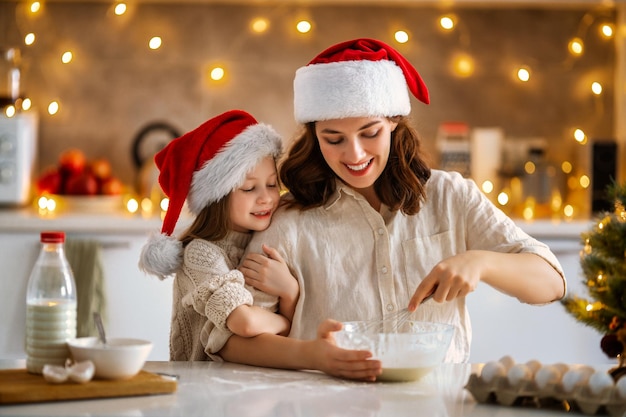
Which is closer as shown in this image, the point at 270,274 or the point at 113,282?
the point at 270,274

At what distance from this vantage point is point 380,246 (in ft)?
6.27

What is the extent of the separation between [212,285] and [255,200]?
0.24 metres

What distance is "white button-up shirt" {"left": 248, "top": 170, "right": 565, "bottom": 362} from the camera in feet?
6.15

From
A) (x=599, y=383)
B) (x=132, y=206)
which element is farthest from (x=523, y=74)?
(x=599, y=383)

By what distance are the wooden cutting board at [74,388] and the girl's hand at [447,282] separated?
43 centimetres

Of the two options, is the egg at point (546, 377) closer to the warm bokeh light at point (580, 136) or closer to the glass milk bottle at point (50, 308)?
the glass milk bottle at point (50, 308)

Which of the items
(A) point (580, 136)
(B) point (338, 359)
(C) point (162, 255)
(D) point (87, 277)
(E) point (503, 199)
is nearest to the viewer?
(B) point (338, 359)

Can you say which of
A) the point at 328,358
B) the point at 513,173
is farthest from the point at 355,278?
the point at 513,173

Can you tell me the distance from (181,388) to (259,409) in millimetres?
179

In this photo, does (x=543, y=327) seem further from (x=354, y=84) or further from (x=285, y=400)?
(x=285, y=400)

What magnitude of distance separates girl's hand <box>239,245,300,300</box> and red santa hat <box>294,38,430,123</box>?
29cm

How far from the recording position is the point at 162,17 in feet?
12.6

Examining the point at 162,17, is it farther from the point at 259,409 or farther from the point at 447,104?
the point at 259,409

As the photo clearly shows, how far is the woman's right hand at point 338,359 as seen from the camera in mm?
1514
